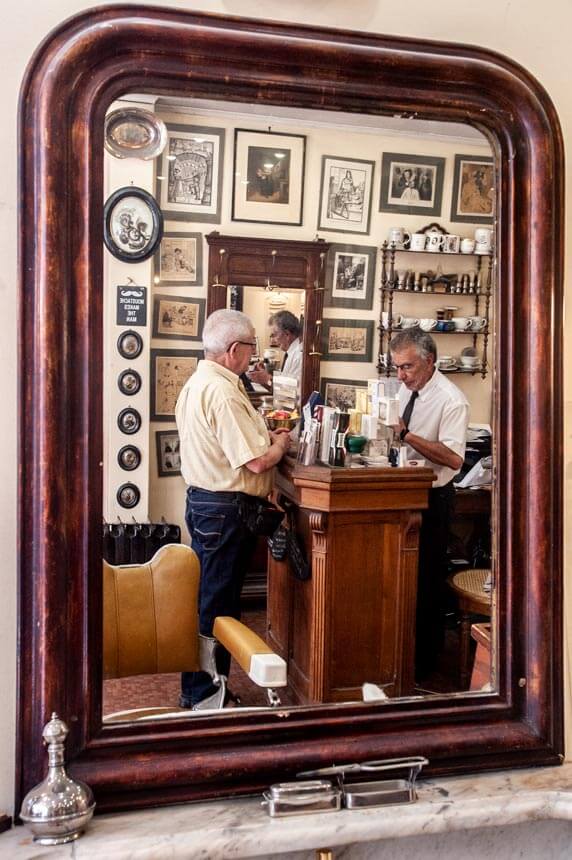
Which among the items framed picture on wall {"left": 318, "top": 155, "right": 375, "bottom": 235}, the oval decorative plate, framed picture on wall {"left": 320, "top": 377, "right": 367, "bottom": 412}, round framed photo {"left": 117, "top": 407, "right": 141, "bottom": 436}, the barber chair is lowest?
the barber chair

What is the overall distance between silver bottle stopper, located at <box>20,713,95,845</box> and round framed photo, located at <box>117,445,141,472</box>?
1.16 ft

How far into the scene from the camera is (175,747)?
115 cm

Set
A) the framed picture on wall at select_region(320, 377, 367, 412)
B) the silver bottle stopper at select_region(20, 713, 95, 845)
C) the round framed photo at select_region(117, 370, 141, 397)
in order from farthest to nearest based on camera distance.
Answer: the framed picture on wall at select_region(320, 377, 367, 412), the round framed photo at select_region(117, 370, 141, 397), the silver bottle stopper at select_region(20, 713, 95, 845)

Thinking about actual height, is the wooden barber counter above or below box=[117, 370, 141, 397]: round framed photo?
below

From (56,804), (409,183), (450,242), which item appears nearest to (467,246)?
(450,242)

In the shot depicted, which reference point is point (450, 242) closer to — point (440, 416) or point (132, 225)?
point (440, 416)

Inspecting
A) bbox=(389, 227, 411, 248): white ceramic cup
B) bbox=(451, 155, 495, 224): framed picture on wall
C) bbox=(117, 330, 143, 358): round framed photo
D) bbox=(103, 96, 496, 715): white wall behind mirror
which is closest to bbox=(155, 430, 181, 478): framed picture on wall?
bbox=(103, 96, 496, 715): white wall behind mirror

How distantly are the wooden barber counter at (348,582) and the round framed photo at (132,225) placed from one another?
38 cm

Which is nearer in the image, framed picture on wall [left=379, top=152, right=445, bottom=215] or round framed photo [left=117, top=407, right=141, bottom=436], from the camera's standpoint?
round framed photo [left=117, top=407, right=141, bottom=436]

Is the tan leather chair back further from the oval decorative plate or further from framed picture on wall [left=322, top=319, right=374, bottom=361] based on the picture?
the oval decorative plate

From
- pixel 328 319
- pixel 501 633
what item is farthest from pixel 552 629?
pixel 328 319

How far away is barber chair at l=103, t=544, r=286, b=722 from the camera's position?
1.18m

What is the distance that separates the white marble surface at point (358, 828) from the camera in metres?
1.07

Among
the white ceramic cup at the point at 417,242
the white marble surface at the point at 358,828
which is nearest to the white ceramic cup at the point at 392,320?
the white ceramic cup at the point at 417,242
